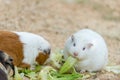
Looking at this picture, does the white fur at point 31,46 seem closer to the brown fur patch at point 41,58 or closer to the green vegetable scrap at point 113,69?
the brown fur patch at point 41,58

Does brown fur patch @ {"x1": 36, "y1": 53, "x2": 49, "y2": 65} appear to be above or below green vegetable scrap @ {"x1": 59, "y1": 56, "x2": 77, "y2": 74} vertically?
above

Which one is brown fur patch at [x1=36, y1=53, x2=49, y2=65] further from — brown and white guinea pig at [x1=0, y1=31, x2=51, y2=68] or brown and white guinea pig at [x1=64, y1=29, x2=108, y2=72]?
brown and white guinea pig at [x1=64, y1=29, x2=108, y2=72]

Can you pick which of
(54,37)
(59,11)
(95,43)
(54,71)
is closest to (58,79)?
(54,71)

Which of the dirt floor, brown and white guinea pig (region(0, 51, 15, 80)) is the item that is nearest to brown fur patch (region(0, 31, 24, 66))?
brown and white guinea pig (region(0, 51, 15, 80))

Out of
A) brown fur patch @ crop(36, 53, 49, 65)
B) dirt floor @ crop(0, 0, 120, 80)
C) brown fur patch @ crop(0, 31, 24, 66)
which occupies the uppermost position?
dirt floor @ crop(0, 0, 120, 80)

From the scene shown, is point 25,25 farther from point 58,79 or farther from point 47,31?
point 58,79
